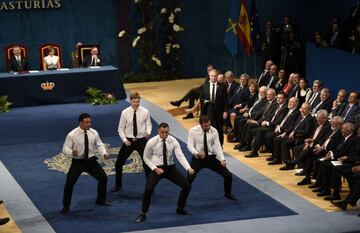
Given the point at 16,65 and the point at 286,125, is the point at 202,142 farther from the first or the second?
the point at 16,65

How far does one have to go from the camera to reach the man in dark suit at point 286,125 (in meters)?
16.2

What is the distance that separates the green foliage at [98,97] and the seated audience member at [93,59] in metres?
1.01

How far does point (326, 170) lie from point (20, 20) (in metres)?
13.0

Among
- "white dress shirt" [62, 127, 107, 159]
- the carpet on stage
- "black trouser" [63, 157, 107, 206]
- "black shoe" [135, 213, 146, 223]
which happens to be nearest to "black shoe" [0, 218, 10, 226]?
the carpet on stage

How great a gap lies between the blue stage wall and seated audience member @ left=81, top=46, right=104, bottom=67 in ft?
17.1

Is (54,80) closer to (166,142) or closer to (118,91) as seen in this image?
(118,91)

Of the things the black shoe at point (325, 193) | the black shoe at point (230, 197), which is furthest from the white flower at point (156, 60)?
the black shoe at point (325, 193)

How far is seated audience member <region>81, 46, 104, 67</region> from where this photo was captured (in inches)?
889

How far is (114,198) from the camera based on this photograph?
1425 cm

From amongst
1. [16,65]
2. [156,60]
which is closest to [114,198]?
[16,65]

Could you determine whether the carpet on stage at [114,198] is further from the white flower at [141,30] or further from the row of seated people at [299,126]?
the white flower at [141,30]

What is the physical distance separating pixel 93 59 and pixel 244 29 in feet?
12.4

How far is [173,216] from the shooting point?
13.2 metres

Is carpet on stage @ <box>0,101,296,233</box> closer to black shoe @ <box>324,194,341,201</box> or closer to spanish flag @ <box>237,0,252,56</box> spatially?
black shoe @ <box>324,194,341,201</box>
